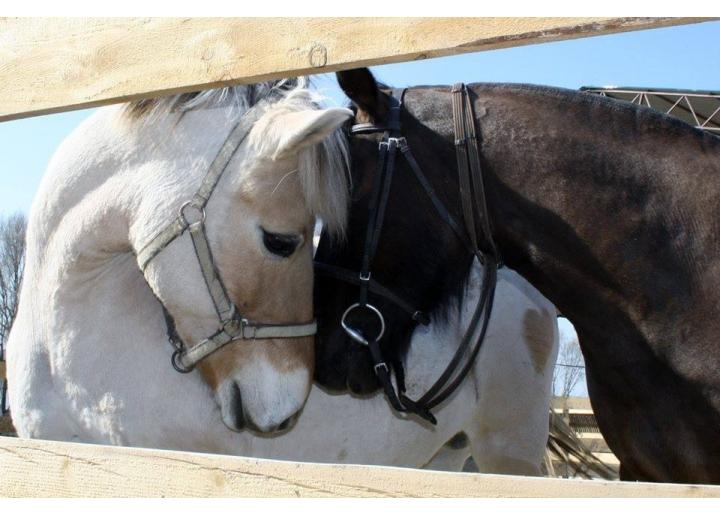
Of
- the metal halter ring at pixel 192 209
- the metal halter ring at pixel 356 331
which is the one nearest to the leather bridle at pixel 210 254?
the metal halter ring at pixel 192 209

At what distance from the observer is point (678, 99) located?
39.7 feet

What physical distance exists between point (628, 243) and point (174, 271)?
1452 millimetres

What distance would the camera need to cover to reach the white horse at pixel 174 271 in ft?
8.02

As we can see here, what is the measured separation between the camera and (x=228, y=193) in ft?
8.02

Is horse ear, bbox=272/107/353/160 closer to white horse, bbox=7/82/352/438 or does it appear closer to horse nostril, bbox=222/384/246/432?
white horse, bbox=7/82/352/438

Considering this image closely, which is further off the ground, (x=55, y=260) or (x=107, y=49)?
(x=107, y=49)

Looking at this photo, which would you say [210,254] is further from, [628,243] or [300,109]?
[628,243]

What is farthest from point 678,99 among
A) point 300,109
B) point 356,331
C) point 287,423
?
point 287,423

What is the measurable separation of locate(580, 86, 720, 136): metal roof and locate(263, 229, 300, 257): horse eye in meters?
10.2

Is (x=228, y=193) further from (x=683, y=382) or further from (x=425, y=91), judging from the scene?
(x=683, y=382)

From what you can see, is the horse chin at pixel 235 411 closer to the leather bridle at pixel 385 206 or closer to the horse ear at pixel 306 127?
the leather bridle at pixel 385 206

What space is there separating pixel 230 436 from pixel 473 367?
1.20 m

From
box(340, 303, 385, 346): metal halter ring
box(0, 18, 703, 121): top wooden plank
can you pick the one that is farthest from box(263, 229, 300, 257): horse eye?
box(0, 18, 703, 121): top wooden plank

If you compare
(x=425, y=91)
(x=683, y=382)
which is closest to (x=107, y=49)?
(x=425, y=91)
